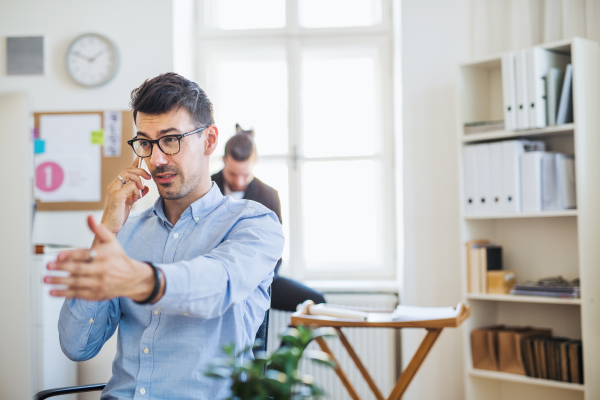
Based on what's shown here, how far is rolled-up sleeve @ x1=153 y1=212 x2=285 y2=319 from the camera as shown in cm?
99

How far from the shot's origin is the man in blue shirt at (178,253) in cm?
125

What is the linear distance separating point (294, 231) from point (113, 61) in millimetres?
1509

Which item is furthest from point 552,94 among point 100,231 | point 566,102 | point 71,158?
point 71,158

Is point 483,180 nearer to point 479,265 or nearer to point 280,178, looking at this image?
point 479,265

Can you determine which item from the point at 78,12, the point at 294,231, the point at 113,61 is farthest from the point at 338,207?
the point at 78,12

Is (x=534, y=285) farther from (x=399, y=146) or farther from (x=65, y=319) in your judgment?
(x=65, y=319)

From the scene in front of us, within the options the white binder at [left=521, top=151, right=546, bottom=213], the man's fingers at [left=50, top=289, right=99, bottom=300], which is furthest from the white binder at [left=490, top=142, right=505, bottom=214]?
the man's fingers at [left=50, top=289, right=99, bottom=300]

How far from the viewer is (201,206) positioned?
142 cm

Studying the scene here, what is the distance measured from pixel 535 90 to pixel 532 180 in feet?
1.38

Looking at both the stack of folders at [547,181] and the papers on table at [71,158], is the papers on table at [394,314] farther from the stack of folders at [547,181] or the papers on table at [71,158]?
the papers on table at [71,158]

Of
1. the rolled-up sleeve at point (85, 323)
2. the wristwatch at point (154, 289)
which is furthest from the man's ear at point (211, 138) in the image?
the wristwatch at point (154, 289)

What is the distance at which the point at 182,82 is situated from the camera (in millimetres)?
1408

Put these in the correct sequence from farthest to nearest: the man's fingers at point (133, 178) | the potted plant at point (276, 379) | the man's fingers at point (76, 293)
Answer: the man's fingers at point (133, 178)
the man's fingers at point (76, 293)
the potted plant at point (276, 379)

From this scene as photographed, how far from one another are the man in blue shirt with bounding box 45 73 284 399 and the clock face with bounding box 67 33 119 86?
2052mm
